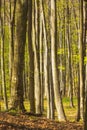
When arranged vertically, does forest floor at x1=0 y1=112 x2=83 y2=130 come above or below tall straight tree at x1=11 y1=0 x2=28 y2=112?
below

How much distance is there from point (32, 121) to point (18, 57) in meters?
2.28

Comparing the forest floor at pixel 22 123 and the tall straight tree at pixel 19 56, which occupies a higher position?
the tall straight tree at pixel 19 56

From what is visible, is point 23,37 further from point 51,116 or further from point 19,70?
point 51,116

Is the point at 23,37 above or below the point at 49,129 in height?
above

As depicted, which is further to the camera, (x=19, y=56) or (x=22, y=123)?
(x=19, y=56)

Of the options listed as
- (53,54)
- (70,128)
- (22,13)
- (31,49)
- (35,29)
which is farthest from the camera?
(35,29)

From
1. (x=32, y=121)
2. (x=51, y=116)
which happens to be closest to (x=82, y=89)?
(x=51, y=116)

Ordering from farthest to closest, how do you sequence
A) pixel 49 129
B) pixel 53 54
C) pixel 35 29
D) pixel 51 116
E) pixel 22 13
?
1. pixel 35 29
2. pixel 51 116
3. pixel 53 54
4. pixel 22 13
5. pixel 49 129

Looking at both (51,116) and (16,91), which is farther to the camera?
(51,116)

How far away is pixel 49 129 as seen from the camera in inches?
380

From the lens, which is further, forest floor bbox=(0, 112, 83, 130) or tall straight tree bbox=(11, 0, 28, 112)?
tall straight tree bbox=(11, 0, 28, 112)

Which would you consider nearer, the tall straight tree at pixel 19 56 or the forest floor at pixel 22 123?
the forest floor at pixel 22 123

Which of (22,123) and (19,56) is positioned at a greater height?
(19,56)

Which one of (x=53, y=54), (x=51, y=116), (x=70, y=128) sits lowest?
(x=51, y=116)
